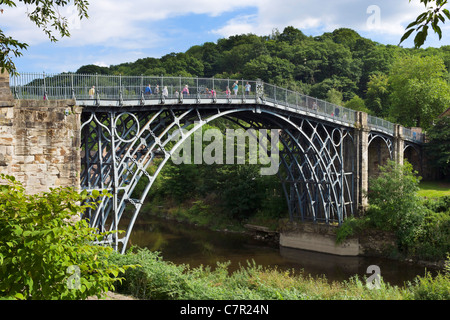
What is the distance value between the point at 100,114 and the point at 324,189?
60.4 ft

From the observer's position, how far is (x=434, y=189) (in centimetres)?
3675

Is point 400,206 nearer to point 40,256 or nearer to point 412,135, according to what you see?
point 412,135

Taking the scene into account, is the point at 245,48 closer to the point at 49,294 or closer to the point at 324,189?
the point at 324,189

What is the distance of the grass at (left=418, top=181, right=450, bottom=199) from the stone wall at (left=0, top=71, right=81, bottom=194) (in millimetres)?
28103

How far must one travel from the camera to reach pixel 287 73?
66.3 meters

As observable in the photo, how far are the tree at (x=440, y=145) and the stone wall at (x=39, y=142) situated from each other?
3226 cm

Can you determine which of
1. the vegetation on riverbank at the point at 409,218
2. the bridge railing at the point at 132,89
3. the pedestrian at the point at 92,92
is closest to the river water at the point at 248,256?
the vegetation on riverbank at the point at 409,218

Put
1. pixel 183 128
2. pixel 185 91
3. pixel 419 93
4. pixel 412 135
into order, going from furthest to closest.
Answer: pixel 419 93
pixel 412 135
pixel 183 128
pixel 185 91

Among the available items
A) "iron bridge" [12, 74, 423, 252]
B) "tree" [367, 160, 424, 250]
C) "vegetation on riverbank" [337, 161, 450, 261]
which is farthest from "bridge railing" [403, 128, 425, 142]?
"tree" [367, 160, 424, 250]

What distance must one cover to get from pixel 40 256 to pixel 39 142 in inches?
305

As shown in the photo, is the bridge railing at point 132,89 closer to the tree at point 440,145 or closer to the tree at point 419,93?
the tree at point 440,145

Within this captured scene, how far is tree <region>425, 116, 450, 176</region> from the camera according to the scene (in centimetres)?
3740

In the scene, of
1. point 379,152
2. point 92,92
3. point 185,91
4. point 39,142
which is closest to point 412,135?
point 379,152
